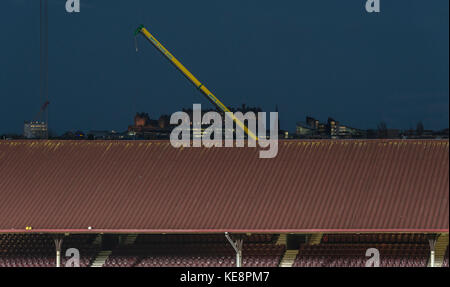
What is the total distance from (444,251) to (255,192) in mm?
8608

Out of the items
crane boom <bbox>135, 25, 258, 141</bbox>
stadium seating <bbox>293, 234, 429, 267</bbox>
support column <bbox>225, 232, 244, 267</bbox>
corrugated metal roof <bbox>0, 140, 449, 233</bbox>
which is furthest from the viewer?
crane boom <bbox>135, 25, 258, 141</bbox>

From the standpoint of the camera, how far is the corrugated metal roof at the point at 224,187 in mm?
35625

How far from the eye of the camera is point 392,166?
38.7 m

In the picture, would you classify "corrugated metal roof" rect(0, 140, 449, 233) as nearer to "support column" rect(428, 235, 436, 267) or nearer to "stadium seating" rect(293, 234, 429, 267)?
"support column" rect(428, 235, 436, 267)

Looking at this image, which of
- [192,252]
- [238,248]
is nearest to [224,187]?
[192,252]

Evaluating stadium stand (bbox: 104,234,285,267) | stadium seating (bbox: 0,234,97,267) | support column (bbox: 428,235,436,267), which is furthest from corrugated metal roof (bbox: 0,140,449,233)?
stadium seating (bbox: 0,234,97,267)

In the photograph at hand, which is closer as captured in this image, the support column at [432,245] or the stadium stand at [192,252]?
the support column at [432,245]

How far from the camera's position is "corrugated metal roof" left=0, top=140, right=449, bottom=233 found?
35625 mm

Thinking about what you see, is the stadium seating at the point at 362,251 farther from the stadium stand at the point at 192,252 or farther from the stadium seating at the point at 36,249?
the stadium seating at the point at 36,249

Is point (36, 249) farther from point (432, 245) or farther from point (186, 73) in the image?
point (186, 73)

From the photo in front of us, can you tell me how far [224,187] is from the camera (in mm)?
38375

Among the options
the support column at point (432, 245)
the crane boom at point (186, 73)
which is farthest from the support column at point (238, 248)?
the crane boom at point (186, 73)
